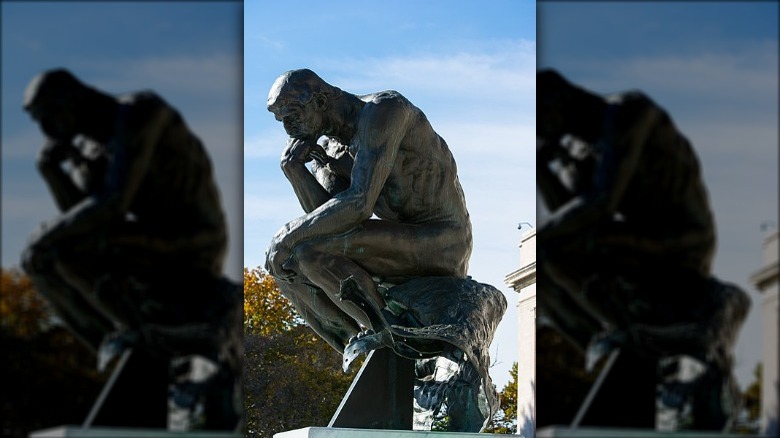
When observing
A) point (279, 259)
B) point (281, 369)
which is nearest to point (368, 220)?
point (279, 259)

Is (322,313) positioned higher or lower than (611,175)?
higher

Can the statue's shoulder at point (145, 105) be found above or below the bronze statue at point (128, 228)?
above

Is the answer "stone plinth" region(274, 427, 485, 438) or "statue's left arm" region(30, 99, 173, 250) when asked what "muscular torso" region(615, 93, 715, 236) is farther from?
"stone plinth" region(274, 427, 485, 438)

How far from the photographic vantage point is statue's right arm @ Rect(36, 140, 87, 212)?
192cm

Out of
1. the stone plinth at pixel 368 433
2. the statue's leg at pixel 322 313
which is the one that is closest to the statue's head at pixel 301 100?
the statue's leg at pixel 322 313

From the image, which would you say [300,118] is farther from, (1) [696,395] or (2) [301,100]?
(1) [696,395]

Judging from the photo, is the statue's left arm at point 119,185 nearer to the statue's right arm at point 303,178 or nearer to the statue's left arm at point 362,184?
the statue's left arm at point 362,184

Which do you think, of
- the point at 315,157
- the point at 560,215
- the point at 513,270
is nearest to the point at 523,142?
the point at 513,270

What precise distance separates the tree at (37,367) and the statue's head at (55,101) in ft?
0.74

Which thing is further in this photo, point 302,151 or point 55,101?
point 302,151

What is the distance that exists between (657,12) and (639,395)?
1.77 feet

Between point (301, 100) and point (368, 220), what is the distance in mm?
693

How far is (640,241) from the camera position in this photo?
184cm

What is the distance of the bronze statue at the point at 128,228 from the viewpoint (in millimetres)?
1921
